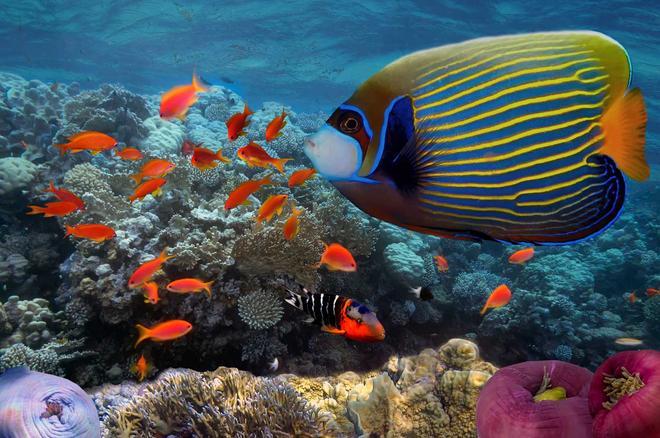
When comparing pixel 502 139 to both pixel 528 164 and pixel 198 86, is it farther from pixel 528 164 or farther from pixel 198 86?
pixel 198 86

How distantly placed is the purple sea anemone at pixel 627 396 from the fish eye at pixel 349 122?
1.84 meters

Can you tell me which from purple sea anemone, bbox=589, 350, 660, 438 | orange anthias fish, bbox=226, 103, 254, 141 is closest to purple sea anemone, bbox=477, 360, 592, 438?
purple sea anemone, bbox=589, 350, 660, 438

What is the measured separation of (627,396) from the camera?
1757 mm

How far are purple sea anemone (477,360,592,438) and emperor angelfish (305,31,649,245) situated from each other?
5.82 ft

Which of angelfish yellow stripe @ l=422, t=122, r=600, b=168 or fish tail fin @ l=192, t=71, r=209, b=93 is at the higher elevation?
angelfish yellow stripe @ l=422, t=122, r=600, b=168

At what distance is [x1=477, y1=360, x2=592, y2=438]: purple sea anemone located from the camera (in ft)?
6.99

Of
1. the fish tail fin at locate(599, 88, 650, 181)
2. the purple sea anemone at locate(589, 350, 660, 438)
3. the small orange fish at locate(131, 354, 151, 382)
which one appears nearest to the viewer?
the fish tail fin at locate(599, 88, 650, 181)

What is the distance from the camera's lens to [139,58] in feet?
141

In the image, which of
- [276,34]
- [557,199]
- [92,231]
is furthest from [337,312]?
[276,34]

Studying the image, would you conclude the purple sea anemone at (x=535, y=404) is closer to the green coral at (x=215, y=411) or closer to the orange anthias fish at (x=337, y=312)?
the orange anthias fish at (x=337, y=312)

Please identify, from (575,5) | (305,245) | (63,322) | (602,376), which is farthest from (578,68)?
(575,5)

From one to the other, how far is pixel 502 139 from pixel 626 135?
0.89ft

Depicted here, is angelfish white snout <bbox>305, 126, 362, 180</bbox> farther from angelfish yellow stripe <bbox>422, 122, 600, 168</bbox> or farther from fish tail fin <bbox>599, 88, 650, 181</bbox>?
fish tail fin <bbox>599, 88, 650, 181</bbox>

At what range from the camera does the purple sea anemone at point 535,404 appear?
2129 mm
